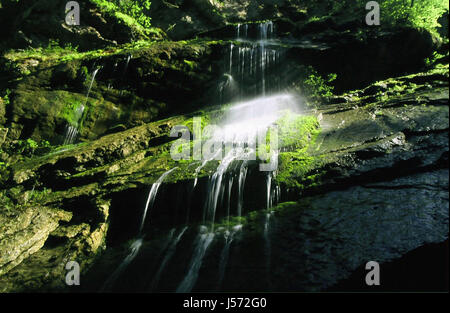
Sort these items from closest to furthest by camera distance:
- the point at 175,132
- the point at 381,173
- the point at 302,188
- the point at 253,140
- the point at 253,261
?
the point at 253,261
the point at 381,173
the point at 302,188
the point at 253,140
the point at 175,132

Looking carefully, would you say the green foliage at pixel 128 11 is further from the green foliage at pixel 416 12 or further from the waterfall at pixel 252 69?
the green foliage at pixel 416 12

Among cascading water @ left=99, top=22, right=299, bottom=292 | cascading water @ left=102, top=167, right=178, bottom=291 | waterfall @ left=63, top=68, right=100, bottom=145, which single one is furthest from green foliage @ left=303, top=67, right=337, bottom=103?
waterfall @ left=63, top=68, right=100, bottom=145

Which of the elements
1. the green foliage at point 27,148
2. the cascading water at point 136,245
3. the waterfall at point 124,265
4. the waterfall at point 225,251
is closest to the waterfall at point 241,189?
the waterfall at point 225,251

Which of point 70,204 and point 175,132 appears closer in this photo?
point 70,204

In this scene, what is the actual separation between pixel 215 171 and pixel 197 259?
2.09m

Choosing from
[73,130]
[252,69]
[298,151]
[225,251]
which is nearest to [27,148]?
[73,130]

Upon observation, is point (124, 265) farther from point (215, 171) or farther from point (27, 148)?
point (27, 148)

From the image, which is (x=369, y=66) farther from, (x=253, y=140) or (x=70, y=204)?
(x=70, y=204)

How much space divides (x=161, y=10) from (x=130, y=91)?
37.0 ft

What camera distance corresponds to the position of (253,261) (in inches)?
161

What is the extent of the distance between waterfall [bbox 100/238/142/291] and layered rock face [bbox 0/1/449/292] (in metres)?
0.05

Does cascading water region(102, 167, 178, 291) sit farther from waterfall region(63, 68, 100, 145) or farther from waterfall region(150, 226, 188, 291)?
waterfall region(63, 68, 100, 145)

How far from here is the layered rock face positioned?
3982mm

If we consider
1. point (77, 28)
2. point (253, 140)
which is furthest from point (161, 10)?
point (253, 140)
